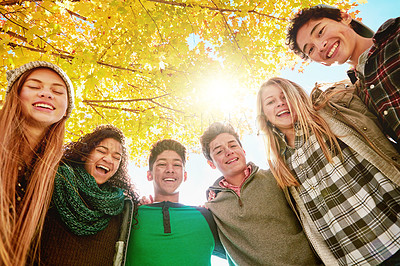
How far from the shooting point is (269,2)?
287cm

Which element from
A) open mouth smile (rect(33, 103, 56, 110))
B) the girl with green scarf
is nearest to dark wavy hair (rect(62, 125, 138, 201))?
the girl with green scarf

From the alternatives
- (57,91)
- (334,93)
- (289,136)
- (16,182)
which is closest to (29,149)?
(16,182)

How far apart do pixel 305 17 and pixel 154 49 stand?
1959mm

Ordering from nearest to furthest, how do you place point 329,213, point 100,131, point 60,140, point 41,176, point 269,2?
point 41,176
point 329,213
point 60,140
point 100,131
point 269,2

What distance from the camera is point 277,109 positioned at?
228 cm

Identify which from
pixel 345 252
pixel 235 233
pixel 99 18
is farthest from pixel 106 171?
pixel 345 252

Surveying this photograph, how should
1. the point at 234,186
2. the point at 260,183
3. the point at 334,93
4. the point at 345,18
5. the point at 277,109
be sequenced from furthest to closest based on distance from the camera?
the point at 234,186, the point at 260,183, the point at 277,109, the point at 345,18, the point at 334,93

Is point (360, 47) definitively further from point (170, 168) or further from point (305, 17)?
point (170, 168)

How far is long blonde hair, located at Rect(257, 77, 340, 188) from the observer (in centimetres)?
188

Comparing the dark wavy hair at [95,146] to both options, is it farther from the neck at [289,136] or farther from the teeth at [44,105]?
the neck at [289,136]

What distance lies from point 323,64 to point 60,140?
287cm

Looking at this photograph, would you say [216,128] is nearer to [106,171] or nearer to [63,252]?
[106,171]

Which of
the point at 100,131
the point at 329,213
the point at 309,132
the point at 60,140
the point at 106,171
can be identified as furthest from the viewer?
the point at 100,131

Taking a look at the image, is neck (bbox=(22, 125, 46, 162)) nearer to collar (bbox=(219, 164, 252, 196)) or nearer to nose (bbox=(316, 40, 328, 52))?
collar (bbox=(219, 164, 252, 196))
